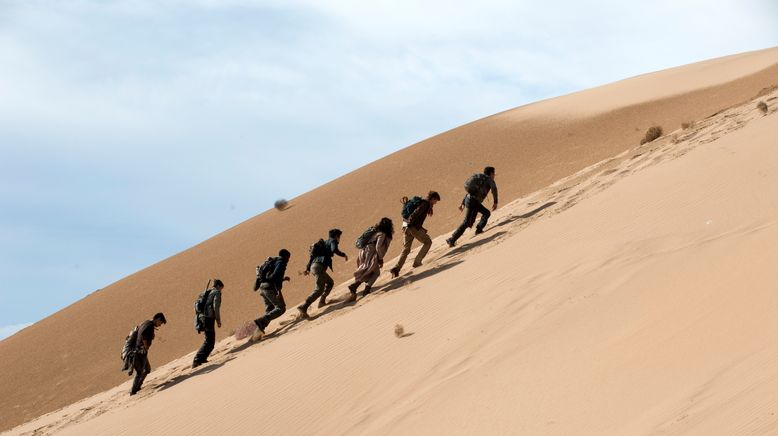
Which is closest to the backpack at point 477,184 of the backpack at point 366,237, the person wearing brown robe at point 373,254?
the person wearing brown robe at point 373,254

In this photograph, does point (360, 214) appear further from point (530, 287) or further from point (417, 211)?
point (530, 287)

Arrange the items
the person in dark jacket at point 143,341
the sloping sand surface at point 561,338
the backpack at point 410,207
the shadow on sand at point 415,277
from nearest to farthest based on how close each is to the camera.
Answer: the sloping sand surface at point 561,338, the person in dark jacket at point 143,341, the shadow on sand at point 415,277, the backpack at point 410,207

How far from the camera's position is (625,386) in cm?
762

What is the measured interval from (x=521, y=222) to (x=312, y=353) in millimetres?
5151

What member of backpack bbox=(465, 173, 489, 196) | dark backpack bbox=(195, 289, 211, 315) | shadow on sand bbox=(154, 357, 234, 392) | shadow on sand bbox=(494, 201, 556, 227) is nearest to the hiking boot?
shadow on sand bbox=(154, 357, 234, 392)

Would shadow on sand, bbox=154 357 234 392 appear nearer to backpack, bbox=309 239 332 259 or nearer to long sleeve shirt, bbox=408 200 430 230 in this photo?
backpack, bbox=309 239 332 259

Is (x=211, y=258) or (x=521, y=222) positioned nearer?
(x=521, y=222)

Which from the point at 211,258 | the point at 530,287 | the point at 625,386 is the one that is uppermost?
the point at 211,258

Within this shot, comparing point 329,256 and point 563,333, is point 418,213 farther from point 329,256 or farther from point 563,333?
point 563,333

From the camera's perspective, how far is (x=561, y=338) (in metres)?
9.27

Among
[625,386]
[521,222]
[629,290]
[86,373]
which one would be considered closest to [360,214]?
[86,373]

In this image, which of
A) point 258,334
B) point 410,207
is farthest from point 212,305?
point 410,207

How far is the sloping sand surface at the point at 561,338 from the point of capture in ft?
24.4

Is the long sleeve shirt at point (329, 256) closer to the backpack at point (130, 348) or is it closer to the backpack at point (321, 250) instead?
the backpack at point (321, 250)
